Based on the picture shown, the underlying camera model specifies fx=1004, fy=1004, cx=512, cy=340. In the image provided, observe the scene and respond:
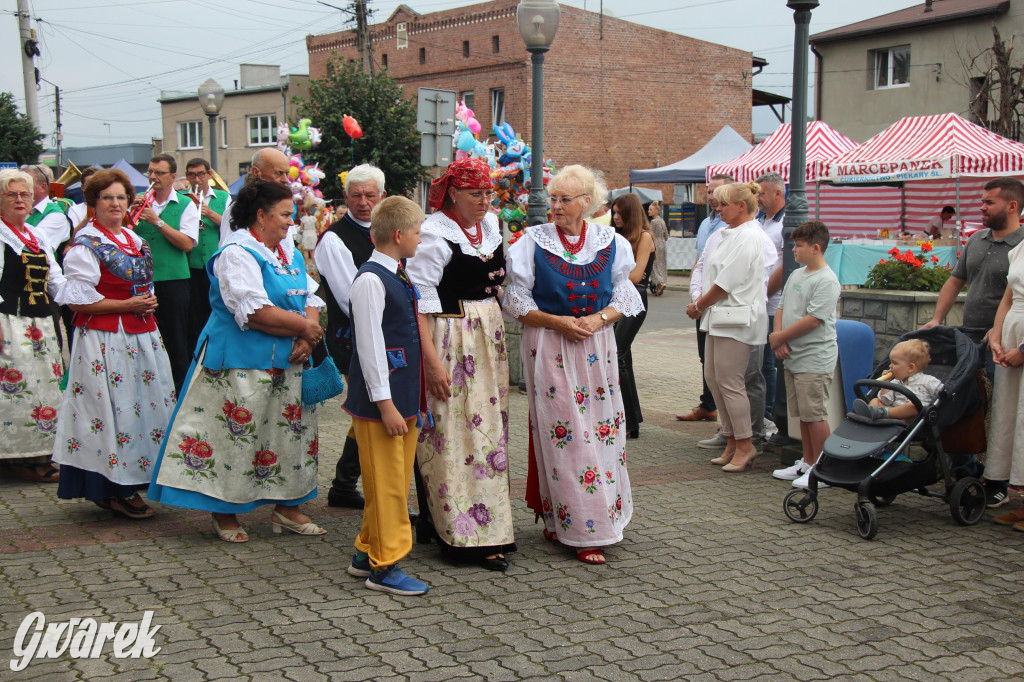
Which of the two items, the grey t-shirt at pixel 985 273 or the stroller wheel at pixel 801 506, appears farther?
the grey t-shirt at pixel 985 273

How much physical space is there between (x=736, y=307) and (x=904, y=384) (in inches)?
58.4

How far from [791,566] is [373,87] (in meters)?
33.8

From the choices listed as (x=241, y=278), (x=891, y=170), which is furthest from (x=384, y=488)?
(x=891, y=170)

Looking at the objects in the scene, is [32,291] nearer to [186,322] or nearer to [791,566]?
[186,322]

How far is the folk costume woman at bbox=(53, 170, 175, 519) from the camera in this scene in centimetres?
576

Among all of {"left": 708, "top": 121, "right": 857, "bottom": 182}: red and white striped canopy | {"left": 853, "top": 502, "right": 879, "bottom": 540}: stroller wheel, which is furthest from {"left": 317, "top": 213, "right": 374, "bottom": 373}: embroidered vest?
{"left": 708, "top": 121, "right": 857, "bottom": 182}: red and white striped canopy

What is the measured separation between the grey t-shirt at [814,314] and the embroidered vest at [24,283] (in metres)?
5.15

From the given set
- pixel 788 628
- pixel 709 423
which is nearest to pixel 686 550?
pixel 788 628

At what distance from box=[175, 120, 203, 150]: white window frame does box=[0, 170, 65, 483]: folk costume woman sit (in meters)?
56.1

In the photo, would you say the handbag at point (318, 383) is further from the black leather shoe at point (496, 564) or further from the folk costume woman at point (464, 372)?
the black leather shoe at point (496, 564)

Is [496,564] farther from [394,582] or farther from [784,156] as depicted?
[784,156]

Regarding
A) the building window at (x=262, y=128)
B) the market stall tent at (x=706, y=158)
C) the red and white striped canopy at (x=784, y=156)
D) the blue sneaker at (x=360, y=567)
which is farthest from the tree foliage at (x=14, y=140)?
the building window at (x=262, y=128)

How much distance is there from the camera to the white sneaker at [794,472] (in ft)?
22.9

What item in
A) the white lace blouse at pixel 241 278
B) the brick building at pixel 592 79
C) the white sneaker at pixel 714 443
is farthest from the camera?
the brick building at pixel 592 79
